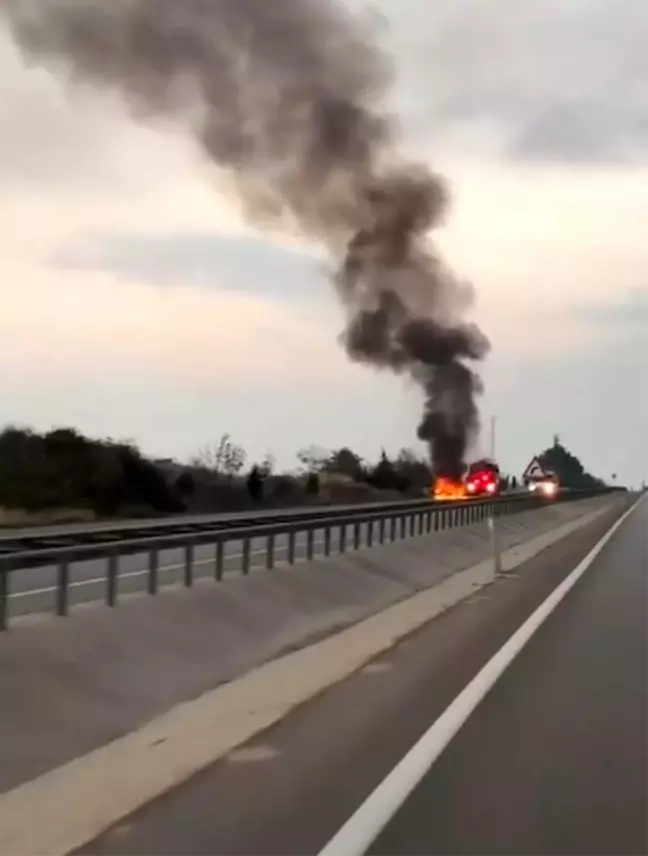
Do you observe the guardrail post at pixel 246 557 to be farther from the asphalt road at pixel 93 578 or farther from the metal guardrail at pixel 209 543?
the asphalt road at pixel 93 578

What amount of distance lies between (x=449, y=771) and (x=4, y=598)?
4.31 meters

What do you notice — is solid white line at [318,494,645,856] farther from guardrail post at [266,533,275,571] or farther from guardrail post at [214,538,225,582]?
guardrail post at [266,533,275,571]

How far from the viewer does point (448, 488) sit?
7319 cm

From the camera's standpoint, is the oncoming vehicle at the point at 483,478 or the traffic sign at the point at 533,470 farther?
the oncoming vehicle at the point at 483,478

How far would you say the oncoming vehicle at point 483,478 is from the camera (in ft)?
236

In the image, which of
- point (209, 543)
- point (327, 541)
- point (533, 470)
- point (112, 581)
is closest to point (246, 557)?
point (209, 543)

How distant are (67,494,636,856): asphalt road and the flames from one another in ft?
180

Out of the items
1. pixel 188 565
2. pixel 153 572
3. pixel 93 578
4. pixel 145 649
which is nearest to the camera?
pixel 145 649

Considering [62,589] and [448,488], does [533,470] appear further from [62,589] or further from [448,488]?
[62,589]

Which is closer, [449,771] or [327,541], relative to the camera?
→ [449,771]

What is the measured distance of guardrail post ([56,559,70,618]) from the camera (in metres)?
13.7

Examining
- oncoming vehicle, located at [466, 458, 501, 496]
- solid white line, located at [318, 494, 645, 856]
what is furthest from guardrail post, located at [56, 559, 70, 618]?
oncoming vehicle, located at [466, 458, 501, 496]

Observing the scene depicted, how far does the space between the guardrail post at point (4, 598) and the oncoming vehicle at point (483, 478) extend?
5893 centimetres

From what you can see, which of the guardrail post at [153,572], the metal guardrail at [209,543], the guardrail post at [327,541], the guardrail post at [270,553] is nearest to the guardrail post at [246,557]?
the metal guardrail at [209,543]
